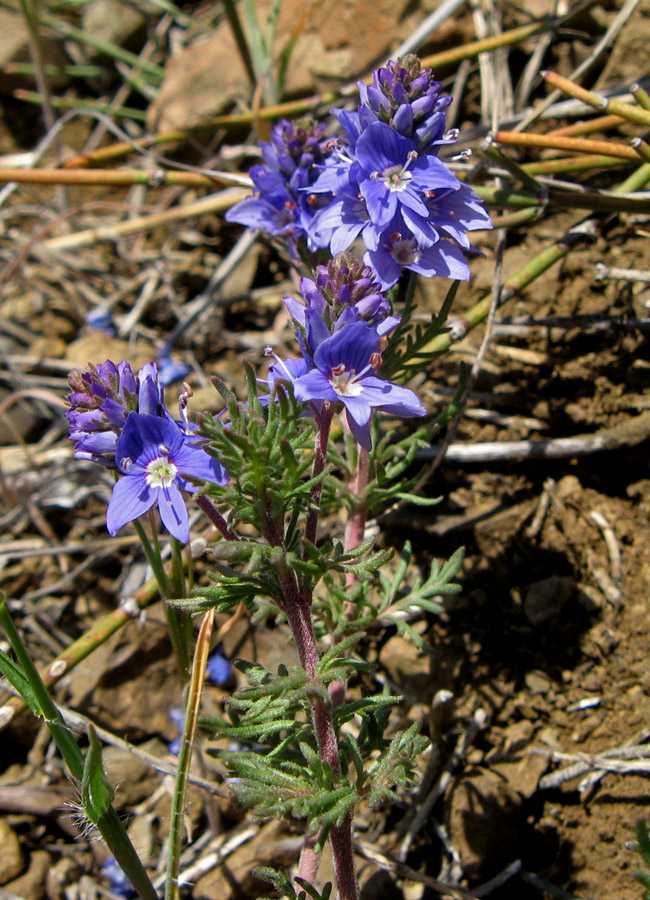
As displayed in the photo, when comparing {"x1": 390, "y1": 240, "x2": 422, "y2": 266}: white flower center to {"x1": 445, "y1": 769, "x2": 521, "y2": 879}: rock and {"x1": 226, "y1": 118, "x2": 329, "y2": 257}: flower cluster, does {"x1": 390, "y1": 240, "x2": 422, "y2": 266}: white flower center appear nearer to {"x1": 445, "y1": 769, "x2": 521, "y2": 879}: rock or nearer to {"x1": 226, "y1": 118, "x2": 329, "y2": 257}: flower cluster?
{"x1": 226, "y1": 118, "x2": 329, "y2": 257}: flower cluster

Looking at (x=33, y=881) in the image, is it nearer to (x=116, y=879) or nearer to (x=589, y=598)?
(x=116, y=879)

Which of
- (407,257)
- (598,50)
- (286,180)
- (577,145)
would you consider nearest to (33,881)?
(407,257)

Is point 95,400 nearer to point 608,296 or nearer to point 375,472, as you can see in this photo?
point 375,472

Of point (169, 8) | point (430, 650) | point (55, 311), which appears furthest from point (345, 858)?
point (169, 8)

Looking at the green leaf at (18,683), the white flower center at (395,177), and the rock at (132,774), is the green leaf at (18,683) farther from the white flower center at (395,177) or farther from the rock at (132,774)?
the white flower center at (395,177)

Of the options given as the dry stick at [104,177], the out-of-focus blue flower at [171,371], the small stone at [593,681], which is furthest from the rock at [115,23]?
the small stone at [593,681]

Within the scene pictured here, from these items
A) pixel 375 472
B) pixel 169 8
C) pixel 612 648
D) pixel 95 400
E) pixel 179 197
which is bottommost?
pixel 612 648
